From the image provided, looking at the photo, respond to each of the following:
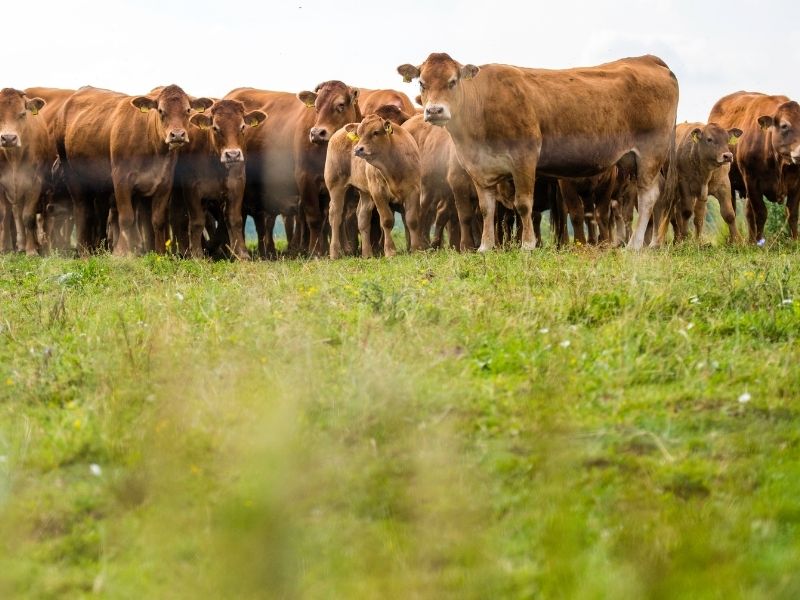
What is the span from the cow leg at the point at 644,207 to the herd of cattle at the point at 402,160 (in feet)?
0.08

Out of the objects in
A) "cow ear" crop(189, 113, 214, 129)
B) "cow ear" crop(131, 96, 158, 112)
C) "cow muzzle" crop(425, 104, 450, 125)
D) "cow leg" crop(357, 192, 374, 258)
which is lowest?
"cow leg" crop(357, 192, 374, 258)

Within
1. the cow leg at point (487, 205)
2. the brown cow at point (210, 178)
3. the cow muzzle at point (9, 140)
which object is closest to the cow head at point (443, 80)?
the cow leg at point (487, 205)

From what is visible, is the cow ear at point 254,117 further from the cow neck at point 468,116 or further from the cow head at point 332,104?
the cow neck at point 468,116

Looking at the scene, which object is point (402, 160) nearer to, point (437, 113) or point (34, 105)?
point (437, 113)

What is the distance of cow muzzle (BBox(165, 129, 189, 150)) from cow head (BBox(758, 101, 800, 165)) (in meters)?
7.55

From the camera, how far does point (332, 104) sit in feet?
56.4

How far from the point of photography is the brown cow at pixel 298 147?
17.2 meters

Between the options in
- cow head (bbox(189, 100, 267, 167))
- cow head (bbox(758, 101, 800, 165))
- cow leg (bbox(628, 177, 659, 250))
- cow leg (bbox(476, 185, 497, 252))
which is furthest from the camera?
cow head (bbox(189, 100, 267, 167))

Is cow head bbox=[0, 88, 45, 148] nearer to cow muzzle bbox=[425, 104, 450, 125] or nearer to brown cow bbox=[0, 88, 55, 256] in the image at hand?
brown cow bbox=[0, 88, 55, 256]

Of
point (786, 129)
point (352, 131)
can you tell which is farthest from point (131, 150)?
point (786, 129)

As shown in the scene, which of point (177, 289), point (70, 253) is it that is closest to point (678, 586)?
point (177, 289)

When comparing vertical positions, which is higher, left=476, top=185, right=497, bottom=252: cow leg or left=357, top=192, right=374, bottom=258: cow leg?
left=476, top=185, right=497, bottom=252: cow leg

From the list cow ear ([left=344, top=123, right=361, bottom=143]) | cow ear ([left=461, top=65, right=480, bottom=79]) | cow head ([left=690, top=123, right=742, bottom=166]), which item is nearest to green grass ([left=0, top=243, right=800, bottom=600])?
cow ear ([left=461, top=65, right=480, bottom=79])

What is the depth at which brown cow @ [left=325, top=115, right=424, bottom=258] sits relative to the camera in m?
14.7
